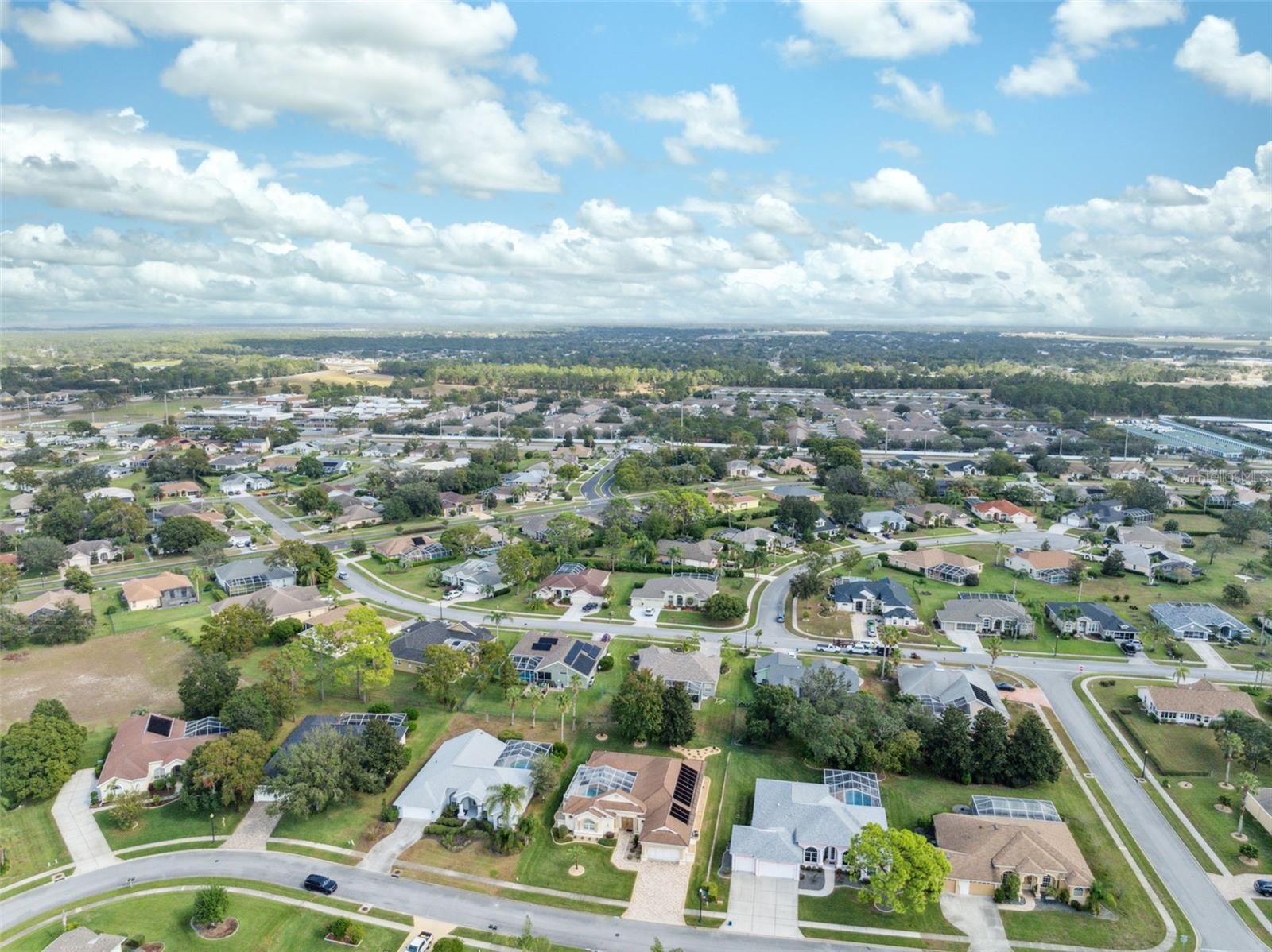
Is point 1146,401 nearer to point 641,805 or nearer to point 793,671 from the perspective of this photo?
point 793,671

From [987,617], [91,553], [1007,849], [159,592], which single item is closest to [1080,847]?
[1007,849]

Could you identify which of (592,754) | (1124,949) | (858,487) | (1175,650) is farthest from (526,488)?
(1124,949)

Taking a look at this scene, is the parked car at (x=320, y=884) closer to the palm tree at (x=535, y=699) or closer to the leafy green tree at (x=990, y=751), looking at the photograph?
the palm tree at (x=535, y=699)

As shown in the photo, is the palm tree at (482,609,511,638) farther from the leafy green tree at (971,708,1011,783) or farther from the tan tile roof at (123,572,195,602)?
the leafy green tree at (971,708,1011,783)

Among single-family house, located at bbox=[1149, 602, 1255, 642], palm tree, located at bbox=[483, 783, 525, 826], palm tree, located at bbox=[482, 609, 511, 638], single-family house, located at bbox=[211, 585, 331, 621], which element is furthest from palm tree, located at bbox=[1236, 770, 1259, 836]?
single-family house, located at bbox=[211, 585, 331, 621]

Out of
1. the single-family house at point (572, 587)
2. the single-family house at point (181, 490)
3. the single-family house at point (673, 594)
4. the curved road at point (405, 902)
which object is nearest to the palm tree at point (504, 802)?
the curved road at point (405, 902)
